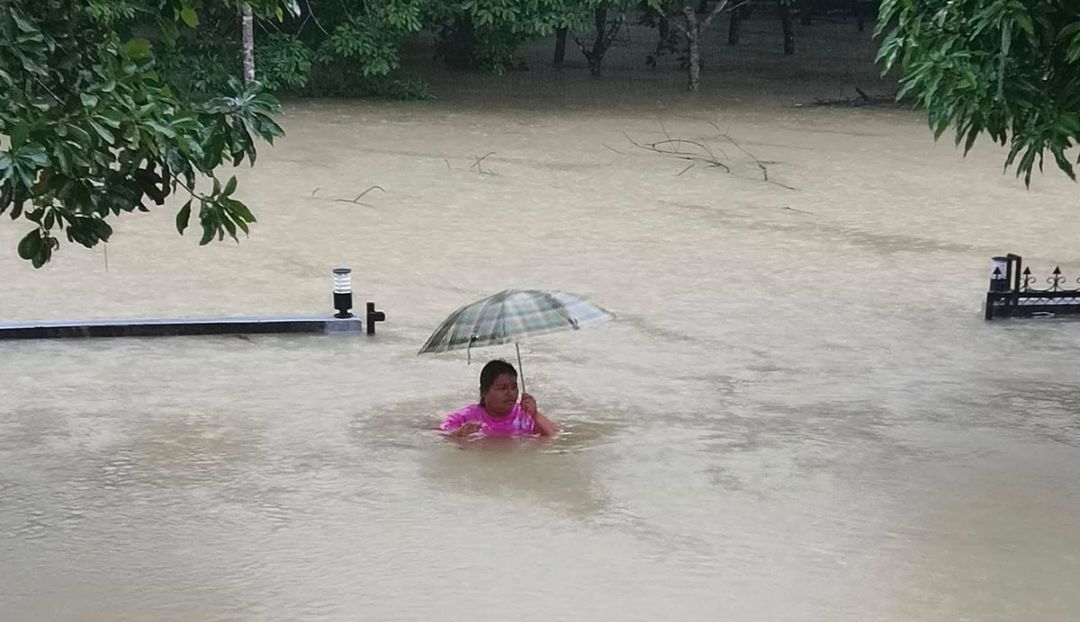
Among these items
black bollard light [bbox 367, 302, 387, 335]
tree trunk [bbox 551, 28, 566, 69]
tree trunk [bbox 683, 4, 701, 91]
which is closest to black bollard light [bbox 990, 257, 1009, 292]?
black bollard light [bbox 367, 302, 387, 335]

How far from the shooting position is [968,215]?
51.3 feet

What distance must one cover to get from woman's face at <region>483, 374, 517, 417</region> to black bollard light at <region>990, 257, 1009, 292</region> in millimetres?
4404

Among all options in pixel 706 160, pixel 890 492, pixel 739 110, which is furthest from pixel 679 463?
pixel 739 110

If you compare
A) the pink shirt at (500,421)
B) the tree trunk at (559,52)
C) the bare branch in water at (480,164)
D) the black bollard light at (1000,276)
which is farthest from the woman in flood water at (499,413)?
the tree trunk at (559,52)

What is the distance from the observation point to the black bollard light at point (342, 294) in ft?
33.5

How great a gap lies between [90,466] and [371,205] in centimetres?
845

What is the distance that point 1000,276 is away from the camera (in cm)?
1091

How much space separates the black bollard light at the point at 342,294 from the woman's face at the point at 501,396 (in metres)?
2.42

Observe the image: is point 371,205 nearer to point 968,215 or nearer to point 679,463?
point 968,215

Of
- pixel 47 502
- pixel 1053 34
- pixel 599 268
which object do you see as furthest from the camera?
pixel 599 268

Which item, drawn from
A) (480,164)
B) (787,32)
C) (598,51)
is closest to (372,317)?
(480,164)

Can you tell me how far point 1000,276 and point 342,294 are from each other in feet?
15.0

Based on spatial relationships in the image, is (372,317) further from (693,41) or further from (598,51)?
(598,51)

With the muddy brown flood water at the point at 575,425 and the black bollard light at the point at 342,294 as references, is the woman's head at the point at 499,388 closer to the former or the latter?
the muddy brown flood water at the point at 575,425
